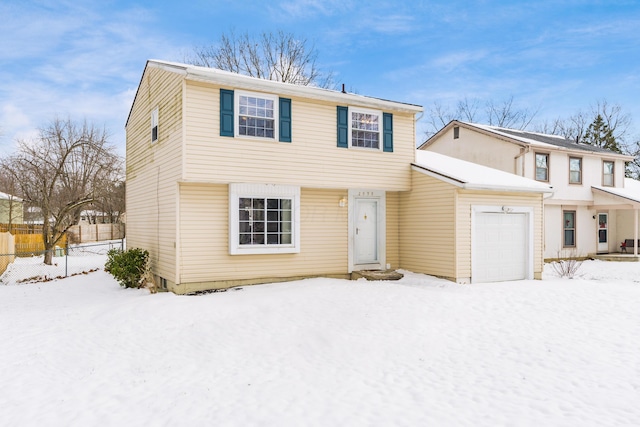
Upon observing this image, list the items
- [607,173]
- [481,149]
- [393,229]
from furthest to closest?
[607,173]
[481,149]
[393,229]

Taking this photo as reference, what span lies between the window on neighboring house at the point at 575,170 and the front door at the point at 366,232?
12.7 meters

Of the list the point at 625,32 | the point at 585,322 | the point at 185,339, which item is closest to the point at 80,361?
the point at 185,339

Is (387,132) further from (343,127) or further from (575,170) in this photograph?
(575,170)

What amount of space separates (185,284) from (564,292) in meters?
10.0

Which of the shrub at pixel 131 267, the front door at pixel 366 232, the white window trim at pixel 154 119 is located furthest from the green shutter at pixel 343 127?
the shrub at pixel 131 267

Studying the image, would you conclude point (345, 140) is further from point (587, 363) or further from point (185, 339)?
point (587, 363)

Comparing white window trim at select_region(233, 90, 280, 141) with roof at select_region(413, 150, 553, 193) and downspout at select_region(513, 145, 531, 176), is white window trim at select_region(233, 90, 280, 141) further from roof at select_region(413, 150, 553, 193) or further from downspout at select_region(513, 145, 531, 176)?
downspout at select_region(513, 145, 531, 176)

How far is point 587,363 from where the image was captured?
595 centimetres

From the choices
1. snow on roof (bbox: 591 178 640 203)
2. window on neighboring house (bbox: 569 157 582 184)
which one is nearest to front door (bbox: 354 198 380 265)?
window on neighboring house (bbox: 569 157 582 184)

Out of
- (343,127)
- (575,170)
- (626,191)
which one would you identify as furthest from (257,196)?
(626,191)

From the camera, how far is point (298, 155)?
1130 cm

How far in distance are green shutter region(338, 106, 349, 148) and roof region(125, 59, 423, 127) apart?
27 cm

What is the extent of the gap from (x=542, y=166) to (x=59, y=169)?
77.1ft

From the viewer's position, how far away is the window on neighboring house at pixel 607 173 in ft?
69.1
